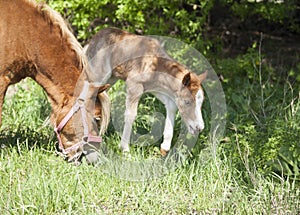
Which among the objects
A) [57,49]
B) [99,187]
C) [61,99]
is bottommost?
[99,187]

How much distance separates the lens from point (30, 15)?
16.0 ft

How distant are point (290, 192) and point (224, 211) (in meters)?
0.58

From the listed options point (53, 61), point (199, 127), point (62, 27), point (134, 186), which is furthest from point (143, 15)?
point (134, 186)

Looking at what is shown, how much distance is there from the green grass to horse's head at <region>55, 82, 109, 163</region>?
4.8 inches

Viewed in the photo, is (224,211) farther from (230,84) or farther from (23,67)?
(230,84)

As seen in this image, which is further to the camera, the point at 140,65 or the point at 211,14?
the point at 211,14

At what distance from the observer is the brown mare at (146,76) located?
541cm

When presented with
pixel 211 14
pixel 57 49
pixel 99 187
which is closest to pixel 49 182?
pixel 99 187

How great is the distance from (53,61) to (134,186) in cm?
123

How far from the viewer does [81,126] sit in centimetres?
489

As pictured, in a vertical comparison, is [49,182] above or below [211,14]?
below

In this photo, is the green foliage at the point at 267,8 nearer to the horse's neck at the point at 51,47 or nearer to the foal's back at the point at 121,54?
the foal's back at the point at 121,54

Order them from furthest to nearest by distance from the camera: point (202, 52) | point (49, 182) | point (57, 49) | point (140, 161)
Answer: point (202, 52)
point (140, 161)
point (57, 49)
point (49, 182)

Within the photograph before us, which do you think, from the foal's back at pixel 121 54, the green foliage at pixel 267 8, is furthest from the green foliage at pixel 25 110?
the green foliage at pixel 267 8
